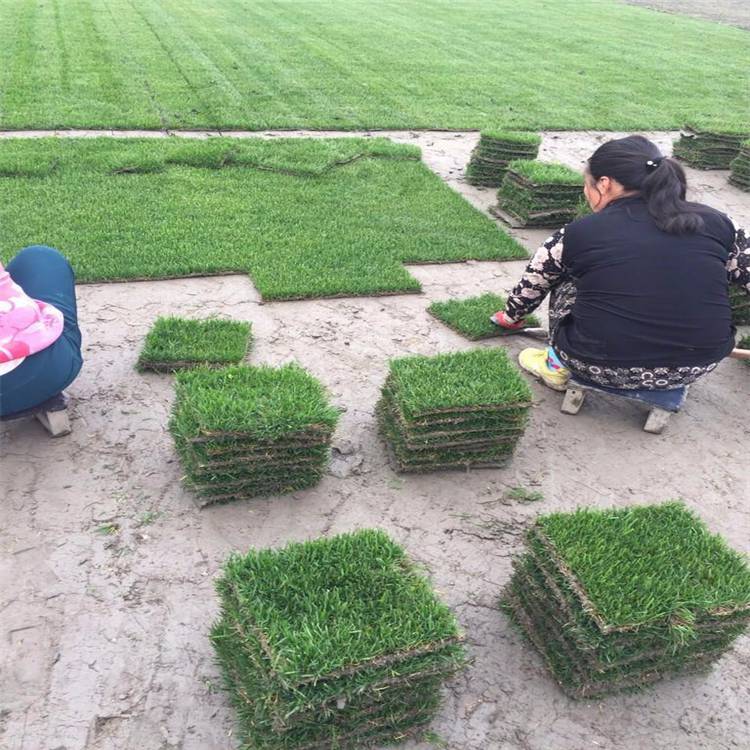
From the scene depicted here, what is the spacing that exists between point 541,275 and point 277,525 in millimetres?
2323

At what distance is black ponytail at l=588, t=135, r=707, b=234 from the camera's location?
146 inches

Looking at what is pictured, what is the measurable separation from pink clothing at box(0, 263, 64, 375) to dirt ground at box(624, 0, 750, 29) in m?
28.1

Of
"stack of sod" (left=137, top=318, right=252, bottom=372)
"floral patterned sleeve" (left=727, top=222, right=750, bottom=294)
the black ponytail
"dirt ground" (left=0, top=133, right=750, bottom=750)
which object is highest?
the black ponytail

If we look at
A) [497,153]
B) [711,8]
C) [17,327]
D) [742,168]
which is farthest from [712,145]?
[711,8]

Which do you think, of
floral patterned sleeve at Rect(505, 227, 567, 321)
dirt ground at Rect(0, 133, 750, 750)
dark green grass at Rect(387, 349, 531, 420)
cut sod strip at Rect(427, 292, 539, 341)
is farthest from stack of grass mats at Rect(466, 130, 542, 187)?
dark green grass at Rect(387, 349, 531, 420)

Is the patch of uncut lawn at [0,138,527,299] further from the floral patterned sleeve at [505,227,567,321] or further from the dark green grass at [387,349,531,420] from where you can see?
the dark green grass at [387,349,531,420]

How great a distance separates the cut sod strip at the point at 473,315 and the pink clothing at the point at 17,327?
2.90 m

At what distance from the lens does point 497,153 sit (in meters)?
8.12

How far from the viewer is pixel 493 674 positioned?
278 cm

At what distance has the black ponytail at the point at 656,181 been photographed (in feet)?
12.2

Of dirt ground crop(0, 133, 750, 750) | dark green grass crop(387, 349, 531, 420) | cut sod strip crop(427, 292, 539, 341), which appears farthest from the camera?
cut sod strip crop(427, 292, 539, 341)

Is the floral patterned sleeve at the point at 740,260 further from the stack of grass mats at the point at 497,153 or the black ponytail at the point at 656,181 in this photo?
the stack of grass mats at the point at 497,153

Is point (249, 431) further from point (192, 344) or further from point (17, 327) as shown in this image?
point (192, 344)

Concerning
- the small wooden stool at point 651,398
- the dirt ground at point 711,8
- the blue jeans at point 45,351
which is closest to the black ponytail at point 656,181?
the small wooden stool at point 651,398
